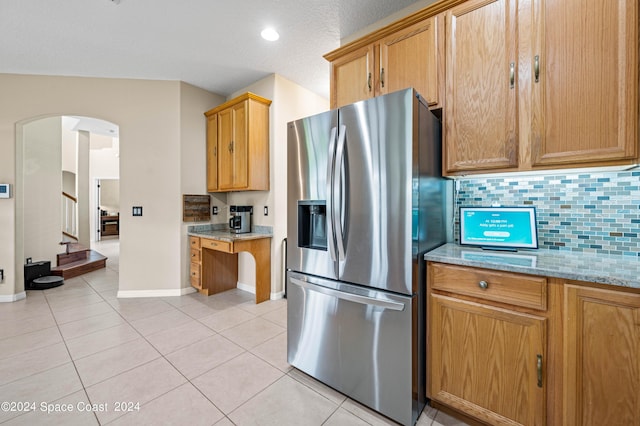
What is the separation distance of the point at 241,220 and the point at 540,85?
10.5 ft

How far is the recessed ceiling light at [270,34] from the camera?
2570 millimetres

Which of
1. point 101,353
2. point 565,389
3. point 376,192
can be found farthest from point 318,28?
point 101,353

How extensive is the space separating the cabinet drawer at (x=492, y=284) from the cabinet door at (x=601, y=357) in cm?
11

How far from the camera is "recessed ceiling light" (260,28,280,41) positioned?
2.57m

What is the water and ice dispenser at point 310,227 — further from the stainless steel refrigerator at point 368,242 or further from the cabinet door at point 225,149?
the cabinet door at point 225,149

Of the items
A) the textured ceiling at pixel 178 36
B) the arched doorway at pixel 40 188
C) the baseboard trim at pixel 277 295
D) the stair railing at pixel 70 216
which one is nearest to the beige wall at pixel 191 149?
the textured ceiling at pixel 178 36

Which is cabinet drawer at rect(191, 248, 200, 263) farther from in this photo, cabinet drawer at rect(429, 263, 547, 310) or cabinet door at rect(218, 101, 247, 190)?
cabinet drawer at rect(429, 263, 547, 310)

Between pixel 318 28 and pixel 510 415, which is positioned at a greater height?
pixel 318 28

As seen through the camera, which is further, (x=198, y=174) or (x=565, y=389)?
(x=198, y=174)

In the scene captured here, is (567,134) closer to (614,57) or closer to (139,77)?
(614,57)

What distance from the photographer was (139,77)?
3.52 m

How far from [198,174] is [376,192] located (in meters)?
3.13

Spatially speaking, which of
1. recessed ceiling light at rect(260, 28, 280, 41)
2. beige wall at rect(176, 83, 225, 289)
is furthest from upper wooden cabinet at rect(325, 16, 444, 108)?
beige wall at rect(176, 83, 225, 289)

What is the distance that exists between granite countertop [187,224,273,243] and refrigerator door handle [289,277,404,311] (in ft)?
5.04
